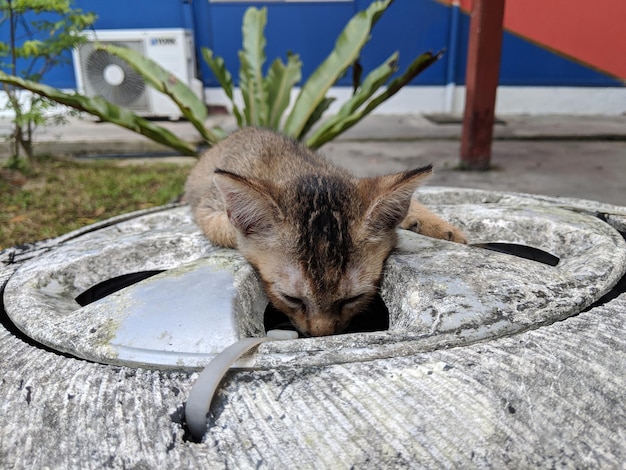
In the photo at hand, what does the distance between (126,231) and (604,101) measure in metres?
10.7

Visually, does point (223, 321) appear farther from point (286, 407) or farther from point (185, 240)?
point (185, 240)

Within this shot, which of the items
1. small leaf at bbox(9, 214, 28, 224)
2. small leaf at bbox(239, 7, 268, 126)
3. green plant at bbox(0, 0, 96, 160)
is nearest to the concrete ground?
green plant at bbox(0, 0, 96, 160)

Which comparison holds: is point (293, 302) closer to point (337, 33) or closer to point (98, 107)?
point (98, 107)

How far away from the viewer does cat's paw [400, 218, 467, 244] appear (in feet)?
6.63

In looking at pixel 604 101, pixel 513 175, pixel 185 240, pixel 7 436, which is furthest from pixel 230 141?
pixel 604 101

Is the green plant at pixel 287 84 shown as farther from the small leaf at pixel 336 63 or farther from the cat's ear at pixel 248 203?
the cat's ear at pixel 248 203

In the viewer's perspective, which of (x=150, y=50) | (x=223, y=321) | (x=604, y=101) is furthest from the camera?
(x=604, y=101)

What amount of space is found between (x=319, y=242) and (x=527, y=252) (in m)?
0.76

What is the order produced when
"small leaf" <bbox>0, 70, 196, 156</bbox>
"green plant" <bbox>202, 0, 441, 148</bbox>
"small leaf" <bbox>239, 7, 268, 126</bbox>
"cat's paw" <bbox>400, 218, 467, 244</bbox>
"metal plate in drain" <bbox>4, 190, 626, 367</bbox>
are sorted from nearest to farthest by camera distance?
"metal plate in drain" <bbox>4, 190, 626, 367</bbox>
"cat's paw" <bbox>400, 218, 467, 244</bbox>
"small leaf" <bbox>0, 70, 196, 156</bbox>
"green plant" <bbox>202, 0, 441, 148</bbox>
"small leaf" <bbox>239, 7, 268, 126</bbox>

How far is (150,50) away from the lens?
9773mm

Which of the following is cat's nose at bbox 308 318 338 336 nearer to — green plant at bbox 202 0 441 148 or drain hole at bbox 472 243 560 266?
drain hole at bbox 472 243 560 266

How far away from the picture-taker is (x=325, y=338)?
1.19 meters

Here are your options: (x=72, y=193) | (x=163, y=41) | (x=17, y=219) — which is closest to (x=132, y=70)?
(x=163, y=41)

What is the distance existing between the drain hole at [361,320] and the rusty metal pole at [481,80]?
572 centimetres
